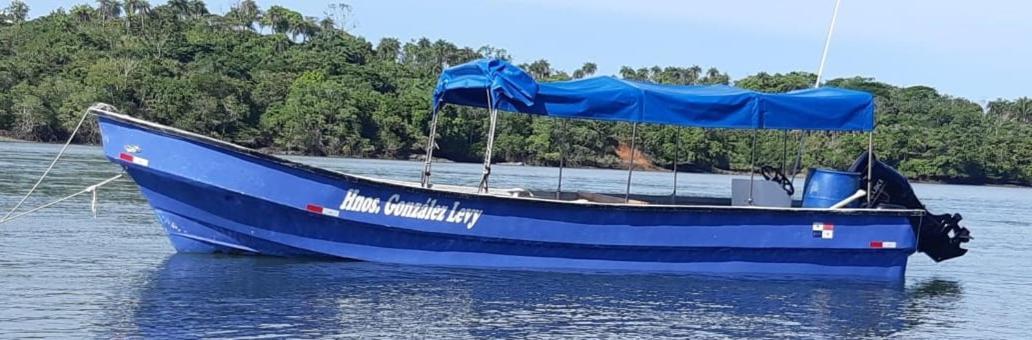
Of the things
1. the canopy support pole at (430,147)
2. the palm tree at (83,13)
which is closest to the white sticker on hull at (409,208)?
the canopy support pole at (430,147)

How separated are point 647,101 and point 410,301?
4897 millimetres

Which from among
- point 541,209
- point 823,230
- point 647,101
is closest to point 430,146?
point 541,209

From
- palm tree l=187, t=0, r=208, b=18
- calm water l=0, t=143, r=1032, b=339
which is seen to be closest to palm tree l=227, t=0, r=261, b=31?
palm tree l=187, t=0, r=208, b=18

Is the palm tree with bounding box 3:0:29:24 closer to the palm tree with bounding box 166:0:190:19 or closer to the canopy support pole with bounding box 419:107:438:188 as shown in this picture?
the palm tree with bounding box 166:0:190:19

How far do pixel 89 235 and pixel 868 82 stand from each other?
11002 cm

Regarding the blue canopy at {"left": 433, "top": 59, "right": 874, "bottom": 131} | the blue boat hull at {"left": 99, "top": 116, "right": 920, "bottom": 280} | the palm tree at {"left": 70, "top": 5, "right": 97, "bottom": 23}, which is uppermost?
the palm tree at {"left": 70, "top": 5, "right": 97, "bottom": 23}

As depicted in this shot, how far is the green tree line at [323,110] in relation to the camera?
7694 cm

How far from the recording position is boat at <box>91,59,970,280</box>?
15.1 metres

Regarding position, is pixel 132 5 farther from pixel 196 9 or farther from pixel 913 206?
pixel 913 206

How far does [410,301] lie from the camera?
13.9m

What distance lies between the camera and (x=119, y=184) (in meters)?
34.0

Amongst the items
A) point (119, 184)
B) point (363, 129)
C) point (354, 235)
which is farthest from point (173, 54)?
point (354, 235)

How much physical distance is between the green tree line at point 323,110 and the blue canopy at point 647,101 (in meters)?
45.3

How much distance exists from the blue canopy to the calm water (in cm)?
230
